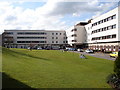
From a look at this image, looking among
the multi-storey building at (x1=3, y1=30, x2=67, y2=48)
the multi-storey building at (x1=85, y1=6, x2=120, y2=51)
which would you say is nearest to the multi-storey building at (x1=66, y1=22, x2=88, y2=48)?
the multi-storey building at (x1=85, y1=6, x2=120, y2=51)

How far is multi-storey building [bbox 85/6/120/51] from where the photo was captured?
4588 centimetres

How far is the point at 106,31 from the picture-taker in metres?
52.8

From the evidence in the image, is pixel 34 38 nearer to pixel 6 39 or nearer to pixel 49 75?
pixel 6 39

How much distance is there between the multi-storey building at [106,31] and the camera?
1806 inches

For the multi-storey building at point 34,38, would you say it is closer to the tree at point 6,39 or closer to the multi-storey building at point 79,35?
the tree at point 6,39

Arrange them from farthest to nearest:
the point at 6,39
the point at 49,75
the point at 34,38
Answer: the point at 34,38
the point at 6,39
the point at 49,75

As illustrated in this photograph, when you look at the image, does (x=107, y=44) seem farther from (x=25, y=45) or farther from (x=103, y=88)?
(x=25, y=45)

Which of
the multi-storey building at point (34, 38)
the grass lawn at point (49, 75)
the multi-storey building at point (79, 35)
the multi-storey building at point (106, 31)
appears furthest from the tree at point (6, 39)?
the grass lawn at point (49, 75)

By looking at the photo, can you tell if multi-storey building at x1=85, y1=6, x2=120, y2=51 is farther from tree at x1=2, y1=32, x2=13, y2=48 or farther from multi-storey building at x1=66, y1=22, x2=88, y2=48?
tree at x1=2, y1=32, x2=13, y2=48

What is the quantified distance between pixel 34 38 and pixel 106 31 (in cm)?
5176

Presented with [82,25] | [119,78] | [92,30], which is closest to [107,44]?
[92,30]

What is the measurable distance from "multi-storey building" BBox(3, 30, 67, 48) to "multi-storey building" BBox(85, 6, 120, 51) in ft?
95.8

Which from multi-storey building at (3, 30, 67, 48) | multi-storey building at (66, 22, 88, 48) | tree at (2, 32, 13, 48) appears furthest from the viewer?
multi-storey building at (3, 30, 67, 48)

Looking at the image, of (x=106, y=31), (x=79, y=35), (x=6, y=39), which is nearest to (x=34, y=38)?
(x=6, y=39)
